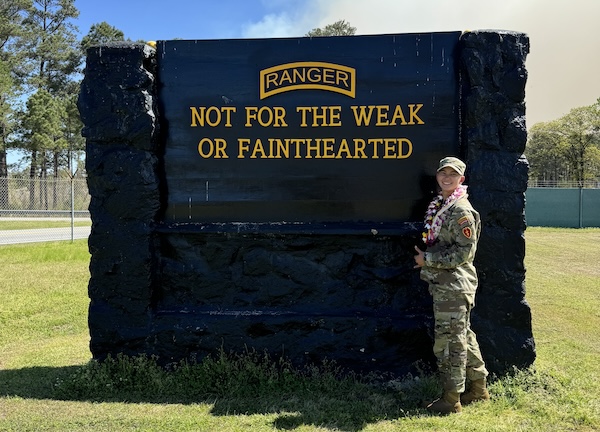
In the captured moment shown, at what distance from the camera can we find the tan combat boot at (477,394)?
366cm

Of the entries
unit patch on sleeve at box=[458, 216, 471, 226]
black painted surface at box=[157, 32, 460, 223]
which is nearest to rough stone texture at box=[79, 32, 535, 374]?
black painted surface at box=[157, 32, 460, 223]

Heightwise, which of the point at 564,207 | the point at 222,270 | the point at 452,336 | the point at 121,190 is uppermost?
the point at 121,190

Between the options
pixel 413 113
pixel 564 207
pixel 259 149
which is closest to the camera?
pixel 413 113

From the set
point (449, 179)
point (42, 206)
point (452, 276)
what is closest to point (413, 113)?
point (449, 179)

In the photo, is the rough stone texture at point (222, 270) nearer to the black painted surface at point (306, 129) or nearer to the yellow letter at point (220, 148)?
the black painted surface at point (306, 129)

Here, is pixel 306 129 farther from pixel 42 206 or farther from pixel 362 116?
pixel 42 206

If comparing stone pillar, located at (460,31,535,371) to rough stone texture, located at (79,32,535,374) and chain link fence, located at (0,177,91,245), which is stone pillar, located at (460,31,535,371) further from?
chain link fence, located at (0,177,91,245)

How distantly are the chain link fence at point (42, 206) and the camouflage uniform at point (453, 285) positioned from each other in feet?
50.2

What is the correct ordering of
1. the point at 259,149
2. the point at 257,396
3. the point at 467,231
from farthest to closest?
1. the point at 259,149
2. the point at 257,396
3. the point at 467,231

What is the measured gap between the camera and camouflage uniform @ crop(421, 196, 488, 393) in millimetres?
3418

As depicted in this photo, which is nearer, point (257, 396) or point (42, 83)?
point (257, 396)

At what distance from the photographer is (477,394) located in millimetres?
3668

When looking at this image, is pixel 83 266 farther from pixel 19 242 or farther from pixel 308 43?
pixel 308 43

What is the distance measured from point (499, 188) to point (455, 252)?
819mm
